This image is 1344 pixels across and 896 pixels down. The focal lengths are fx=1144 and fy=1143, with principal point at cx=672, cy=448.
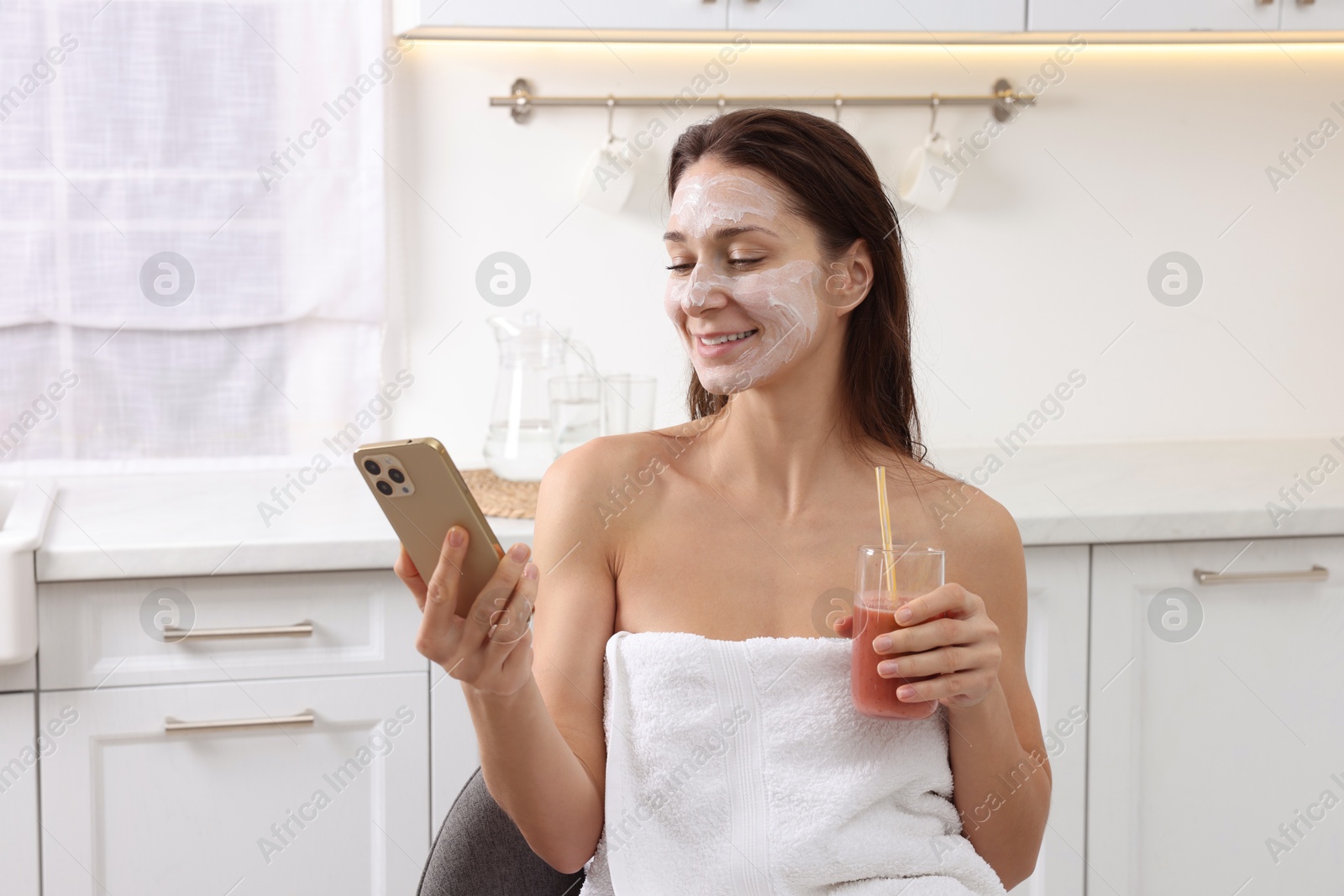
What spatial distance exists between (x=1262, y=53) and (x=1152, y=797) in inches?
57.1

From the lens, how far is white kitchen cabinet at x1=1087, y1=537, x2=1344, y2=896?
1.62 m

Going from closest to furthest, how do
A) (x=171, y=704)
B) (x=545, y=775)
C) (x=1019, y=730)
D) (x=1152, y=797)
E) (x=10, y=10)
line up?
(x=545, y=775)
(x=1019, y=730)
(x=171, y=704)
(x=1152, y=797)
(x=10, y=10)

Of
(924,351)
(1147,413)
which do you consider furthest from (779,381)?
(1147,413)

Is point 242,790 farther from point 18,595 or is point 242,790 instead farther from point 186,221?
point 186,221

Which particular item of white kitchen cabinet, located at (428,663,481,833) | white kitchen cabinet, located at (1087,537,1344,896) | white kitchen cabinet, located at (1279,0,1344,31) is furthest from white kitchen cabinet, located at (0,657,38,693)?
A: white kitchen cabinet, located at (1279,0,1344,31)

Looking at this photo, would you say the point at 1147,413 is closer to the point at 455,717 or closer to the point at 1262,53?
the point at 1262,53

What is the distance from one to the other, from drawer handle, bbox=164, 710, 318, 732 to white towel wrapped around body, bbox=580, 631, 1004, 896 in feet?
1.97

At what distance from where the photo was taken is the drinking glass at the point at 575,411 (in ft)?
5.92

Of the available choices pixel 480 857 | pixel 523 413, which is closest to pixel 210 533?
pixel 523 413

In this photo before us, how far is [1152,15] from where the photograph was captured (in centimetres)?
191

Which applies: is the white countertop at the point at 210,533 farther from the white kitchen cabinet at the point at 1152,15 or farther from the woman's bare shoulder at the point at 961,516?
the white kitchen cabinet at the point at 1152,15

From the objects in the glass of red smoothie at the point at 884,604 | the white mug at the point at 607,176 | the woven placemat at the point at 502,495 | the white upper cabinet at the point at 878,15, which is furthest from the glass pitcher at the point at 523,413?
the glass of red smoothie at the point at 884,604

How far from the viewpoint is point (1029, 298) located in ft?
7.27

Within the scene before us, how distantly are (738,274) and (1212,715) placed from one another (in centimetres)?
109
